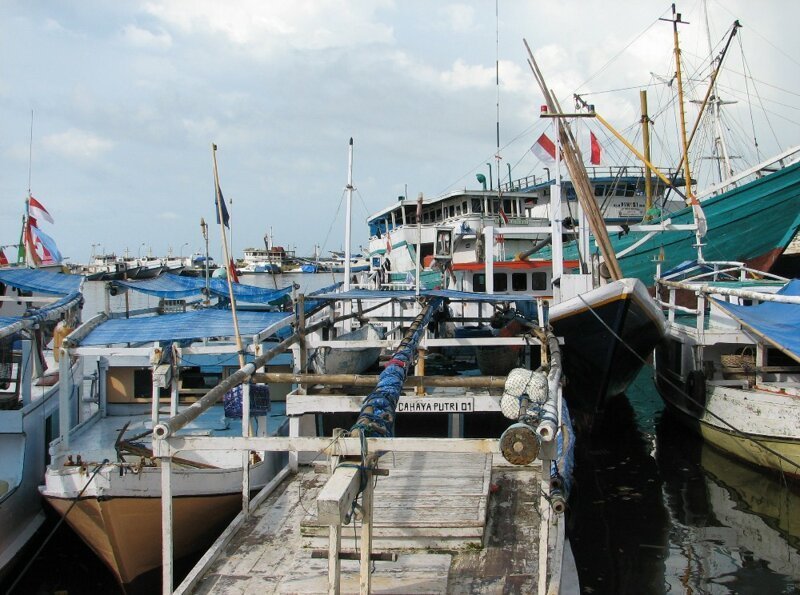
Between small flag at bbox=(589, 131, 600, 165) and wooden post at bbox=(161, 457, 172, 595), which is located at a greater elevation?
small flag at bbox=(589, 131, 600, 165)

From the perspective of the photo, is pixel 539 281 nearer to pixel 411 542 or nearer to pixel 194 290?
pixel 194 290

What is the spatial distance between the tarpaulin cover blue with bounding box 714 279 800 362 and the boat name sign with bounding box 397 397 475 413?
653 centimetres

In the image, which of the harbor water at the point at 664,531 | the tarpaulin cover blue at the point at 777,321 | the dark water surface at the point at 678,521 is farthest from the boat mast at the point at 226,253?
the tarpaulin cover blue at the point at 777,321

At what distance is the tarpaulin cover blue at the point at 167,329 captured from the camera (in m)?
10.8

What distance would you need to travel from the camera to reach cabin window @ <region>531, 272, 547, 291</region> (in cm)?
2158

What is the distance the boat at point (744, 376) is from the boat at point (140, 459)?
28.4ft

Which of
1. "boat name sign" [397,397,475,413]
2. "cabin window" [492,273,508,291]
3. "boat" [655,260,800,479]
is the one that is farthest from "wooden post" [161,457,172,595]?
"cabin window" [492,273,508,291]

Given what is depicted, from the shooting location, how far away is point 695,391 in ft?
51.6

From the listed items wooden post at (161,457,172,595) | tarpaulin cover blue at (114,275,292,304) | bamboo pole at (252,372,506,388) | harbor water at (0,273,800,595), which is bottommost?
harbor water at (0,273,800,595)

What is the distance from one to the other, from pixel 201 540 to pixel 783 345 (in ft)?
34.4

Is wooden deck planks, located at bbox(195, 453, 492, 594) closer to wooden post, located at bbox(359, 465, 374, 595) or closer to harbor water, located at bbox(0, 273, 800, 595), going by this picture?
wooden post, located at bbox(359, 465, 374, 595)

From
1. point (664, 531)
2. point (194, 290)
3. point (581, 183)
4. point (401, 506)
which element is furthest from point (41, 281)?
point (664, 531)

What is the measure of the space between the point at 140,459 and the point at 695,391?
12010 millimetres

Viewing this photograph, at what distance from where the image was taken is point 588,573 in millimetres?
10156
